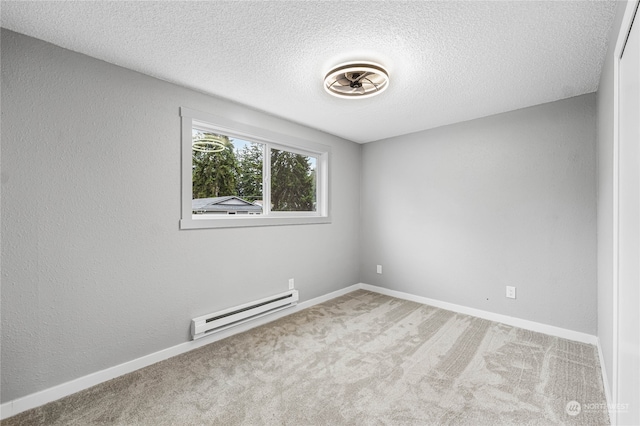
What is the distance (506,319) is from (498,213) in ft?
3.59

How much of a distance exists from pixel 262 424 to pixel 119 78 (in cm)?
246

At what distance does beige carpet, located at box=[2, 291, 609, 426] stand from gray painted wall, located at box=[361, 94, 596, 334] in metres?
0.45

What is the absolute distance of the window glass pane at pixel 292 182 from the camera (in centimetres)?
326

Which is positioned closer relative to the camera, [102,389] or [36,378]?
[36,378]

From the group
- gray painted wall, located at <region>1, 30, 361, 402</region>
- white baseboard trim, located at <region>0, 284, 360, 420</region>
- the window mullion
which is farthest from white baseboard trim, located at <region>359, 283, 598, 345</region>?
gray painted wall, located at <region>1, 30, 361, 402</region>

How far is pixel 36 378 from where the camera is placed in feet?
5.63

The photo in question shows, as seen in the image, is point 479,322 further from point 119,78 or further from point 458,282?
point 119,78

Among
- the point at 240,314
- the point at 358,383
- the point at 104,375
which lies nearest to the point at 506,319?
the point at 358,383

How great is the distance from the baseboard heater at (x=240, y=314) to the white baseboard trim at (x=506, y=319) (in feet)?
4.91

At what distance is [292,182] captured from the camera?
3.46m

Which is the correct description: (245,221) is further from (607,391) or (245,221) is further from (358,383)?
(607,391)

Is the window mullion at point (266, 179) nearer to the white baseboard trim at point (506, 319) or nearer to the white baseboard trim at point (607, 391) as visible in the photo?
the white baseboard trim at point (506, 319)

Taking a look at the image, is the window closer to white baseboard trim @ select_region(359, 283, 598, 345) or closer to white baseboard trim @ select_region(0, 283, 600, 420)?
white baseboard trim @ select_region(0, 283, 600, 420)

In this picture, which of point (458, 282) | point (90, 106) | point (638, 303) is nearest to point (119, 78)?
point (90, 106)
